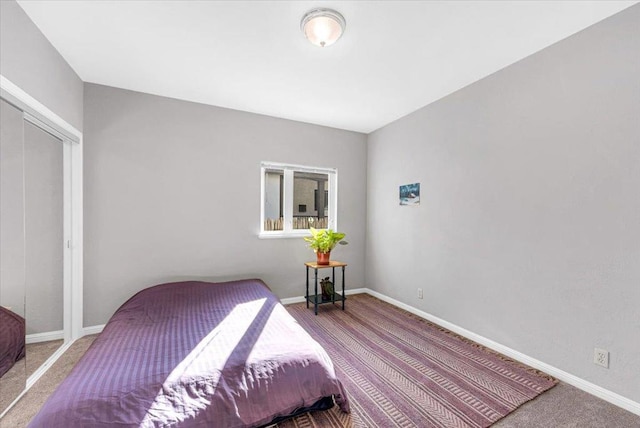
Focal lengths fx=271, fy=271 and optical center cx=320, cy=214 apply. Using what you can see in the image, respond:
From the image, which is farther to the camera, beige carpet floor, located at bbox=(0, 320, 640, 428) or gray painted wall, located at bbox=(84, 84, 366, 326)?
gray painted wall, located at bbox=(84, 84, 366, 326)

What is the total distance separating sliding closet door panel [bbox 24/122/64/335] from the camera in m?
2.29

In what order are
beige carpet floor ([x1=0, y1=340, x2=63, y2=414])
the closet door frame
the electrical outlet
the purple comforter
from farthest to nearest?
the closet door frame < the electrical outlet < beige carpet floor ([x1=0, y1=340, x2=63, y2=414]) < the purple comforter

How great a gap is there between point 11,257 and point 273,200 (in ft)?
8.33

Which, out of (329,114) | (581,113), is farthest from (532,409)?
(329,114)

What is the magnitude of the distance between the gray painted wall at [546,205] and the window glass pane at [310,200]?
148cm

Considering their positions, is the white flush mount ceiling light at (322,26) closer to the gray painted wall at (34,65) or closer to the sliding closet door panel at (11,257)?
the gray painted wall at (34,65)

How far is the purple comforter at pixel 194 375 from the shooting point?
126 centimetres

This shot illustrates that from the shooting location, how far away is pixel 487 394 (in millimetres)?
1913

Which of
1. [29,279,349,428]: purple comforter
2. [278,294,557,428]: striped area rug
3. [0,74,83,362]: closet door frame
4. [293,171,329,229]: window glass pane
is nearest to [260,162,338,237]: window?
[293,171,329,229]: window glass pane

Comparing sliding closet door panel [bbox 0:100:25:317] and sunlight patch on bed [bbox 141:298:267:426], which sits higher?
sliding closet door panel [bbox 0:100:25:317]

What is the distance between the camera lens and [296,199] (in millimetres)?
4043

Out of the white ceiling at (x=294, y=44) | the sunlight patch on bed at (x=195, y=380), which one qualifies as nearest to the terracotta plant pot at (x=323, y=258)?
the sunlight patch on bed at (x=195, y=380)

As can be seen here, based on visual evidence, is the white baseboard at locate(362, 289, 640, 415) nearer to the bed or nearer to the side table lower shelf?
the side table lower shelf

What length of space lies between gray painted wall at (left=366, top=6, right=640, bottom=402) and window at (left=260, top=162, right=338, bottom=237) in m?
1.43
